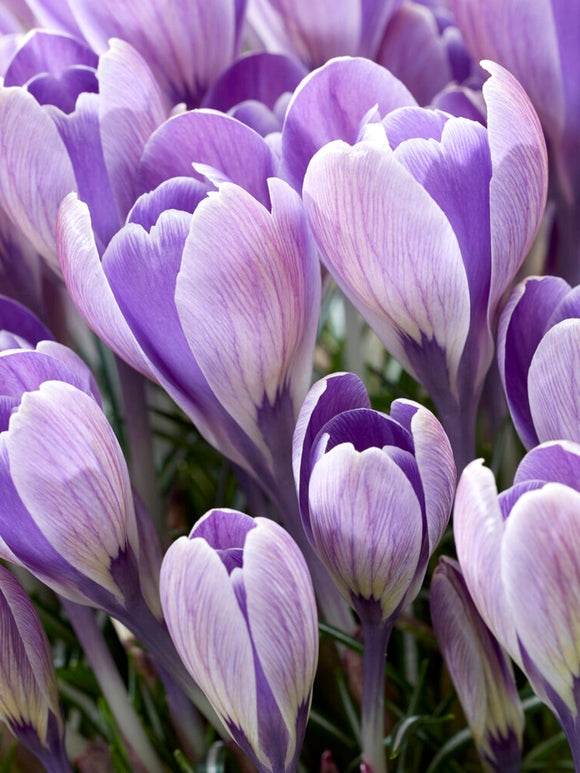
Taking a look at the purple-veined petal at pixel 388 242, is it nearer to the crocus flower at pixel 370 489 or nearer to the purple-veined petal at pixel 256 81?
the crocus flower at pixel 370 489

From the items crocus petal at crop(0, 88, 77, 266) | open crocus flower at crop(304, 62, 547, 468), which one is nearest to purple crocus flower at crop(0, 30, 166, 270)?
crocus petal at crop(0, 88, 77, 266)

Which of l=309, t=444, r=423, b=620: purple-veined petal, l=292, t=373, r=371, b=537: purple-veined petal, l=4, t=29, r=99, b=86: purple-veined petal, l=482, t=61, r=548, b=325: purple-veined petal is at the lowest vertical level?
l=309, t=444, r=423, b=620: purple-veined petal

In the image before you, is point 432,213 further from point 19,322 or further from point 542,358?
point 19,322

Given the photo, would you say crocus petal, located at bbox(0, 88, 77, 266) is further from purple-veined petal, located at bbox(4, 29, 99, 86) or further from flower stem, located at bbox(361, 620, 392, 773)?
flower stem, located at bbox(361, 620, 392, 773)

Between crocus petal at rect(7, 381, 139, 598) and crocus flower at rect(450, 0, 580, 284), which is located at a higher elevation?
crocus flower at rect(450, 0, 580, 284)

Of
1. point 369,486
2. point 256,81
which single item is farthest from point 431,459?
point 256,81

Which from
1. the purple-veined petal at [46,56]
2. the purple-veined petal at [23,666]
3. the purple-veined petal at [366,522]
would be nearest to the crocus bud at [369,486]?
the purple-veined petal at [366,522]

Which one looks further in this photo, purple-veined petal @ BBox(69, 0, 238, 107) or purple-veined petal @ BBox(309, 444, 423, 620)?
purple-veined petal @ BBox(69, 0, 238, 107)
